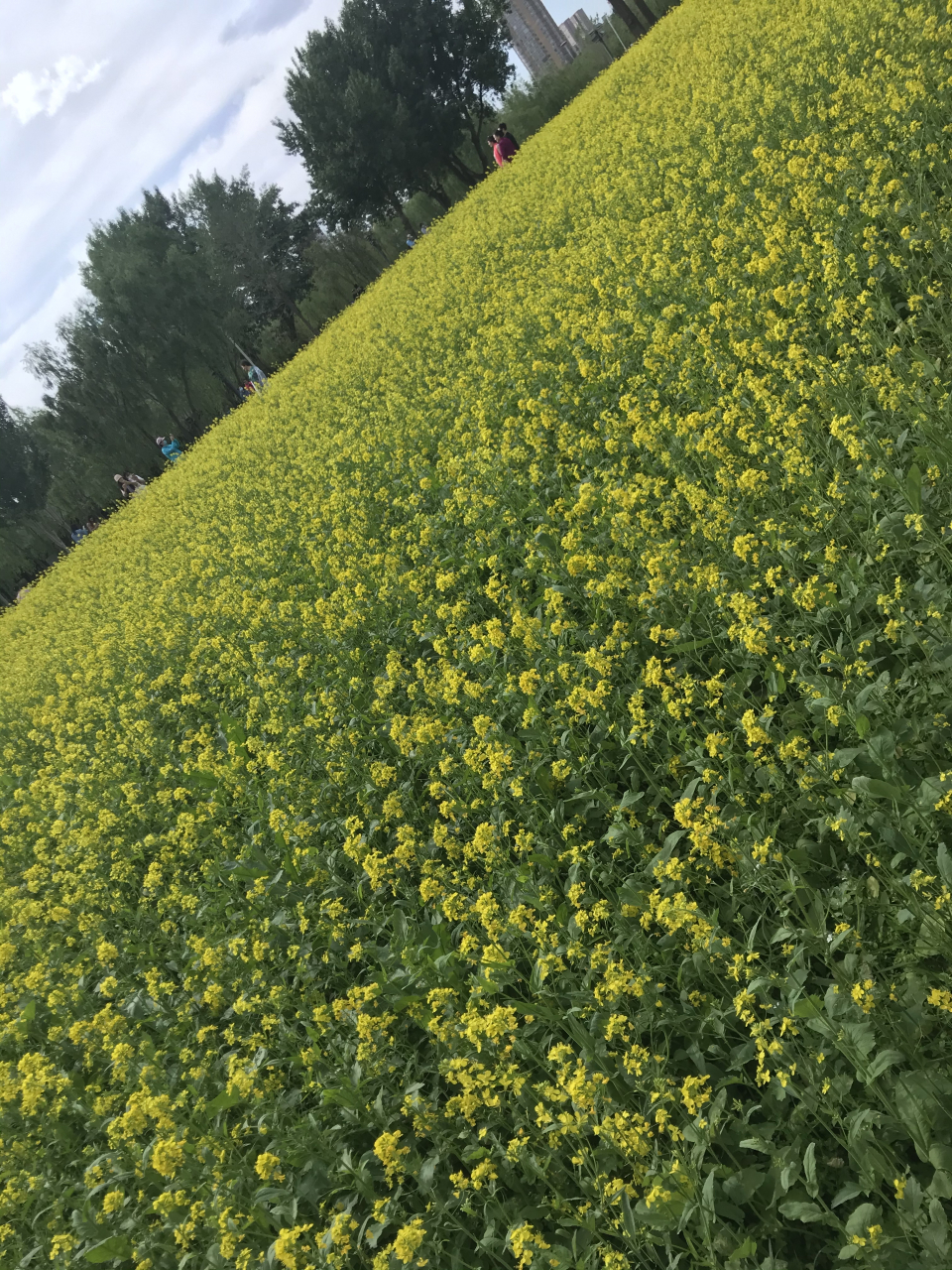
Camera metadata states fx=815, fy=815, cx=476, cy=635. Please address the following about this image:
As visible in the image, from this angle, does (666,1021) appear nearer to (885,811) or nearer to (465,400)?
(885,811)

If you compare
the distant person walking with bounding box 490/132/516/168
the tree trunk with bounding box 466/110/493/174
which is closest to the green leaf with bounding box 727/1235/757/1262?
the distant person walking with bounding box 490/132/516/168

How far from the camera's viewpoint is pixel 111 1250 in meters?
3.46

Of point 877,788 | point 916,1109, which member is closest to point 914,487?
point 877,788

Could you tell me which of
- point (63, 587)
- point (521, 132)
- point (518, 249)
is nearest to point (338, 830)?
point (518, 249)

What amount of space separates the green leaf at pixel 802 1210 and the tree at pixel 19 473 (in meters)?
48.9

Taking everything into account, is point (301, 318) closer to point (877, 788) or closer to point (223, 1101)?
point (223, 1101)

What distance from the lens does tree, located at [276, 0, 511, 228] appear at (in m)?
41.3

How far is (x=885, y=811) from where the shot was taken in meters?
3.00

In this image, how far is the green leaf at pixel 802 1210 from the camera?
223 cm

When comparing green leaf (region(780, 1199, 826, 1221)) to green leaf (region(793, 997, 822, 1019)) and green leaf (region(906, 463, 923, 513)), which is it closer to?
green leaf (region(793, 997, 822, 1019))

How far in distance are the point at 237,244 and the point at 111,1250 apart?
49762mm

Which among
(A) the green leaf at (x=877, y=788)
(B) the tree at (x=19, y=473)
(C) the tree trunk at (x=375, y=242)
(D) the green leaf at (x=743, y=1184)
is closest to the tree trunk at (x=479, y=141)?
(C) the tree trunk at (x=375, y=242)

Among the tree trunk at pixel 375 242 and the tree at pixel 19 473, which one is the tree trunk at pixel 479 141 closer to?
the tree trunk at pixel 375 242

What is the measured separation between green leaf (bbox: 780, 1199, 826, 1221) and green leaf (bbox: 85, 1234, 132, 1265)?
2.82m
